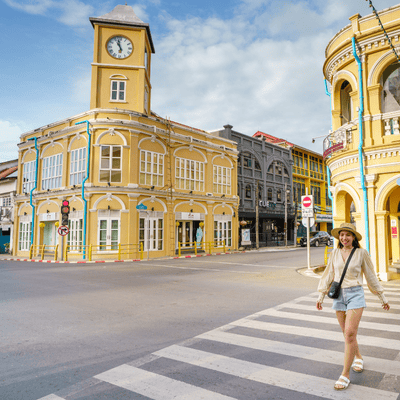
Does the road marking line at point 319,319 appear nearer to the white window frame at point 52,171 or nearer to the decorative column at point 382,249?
the decorative column at point 382,249

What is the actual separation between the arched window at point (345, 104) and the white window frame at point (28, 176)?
76.4 feet

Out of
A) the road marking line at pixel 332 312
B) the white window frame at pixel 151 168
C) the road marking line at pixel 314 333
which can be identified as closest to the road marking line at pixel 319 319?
the road marking line at pixel 332 312

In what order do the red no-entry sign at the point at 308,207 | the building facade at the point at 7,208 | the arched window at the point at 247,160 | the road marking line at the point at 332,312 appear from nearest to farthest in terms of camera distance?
the road marking line at the point at 332,312
the red no-entry sign at the point at 308,207
the building facade at the point at 7,208
the arched window at the point at 247,160

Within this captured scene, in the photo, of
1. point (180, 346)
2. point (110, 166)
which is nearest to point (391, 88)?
point (180, 346)

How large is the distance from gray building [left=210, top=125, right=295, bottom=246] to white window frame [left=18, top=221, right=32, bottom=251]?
61.6ft

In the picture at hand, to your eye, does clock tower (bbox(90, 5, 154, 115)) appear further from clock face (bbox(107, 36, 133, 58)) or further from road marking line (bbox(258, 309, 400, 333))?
road marking line (bbox(258, 309, 400, 333))

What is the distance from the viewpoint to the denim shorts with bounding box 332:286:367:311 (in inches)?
159

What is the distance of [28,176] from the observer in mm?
28047

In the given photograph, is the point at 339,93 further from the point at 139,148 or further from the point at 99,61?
the point at 99,61

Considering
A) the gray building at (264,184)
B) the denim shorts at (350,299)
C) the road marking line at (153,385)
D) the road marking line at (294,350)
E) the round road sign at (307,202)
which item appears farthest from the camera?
the gray building at (264,184)

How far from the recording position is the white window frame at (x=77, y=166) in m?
23.7

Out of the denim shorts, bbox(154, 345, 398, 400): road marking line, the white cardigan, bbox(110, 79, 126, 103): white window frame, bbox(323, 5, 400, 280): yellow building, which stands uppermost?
bbox(110, 79, 126, 103): white window frame

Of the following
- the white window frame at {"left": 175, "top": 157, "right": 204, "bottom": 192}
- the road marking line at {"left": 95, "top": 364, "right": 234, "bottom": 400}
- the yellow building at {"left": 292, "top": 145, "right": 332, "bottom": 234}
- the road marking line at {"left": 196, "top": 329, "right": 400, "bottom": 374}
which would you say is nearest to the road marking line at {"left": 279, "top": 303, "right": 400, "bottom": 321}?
the road marking line at {"left": 196, "top": 329, "right": 400, "bottom": 374}

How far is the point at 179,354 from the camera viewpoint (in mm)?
4828
